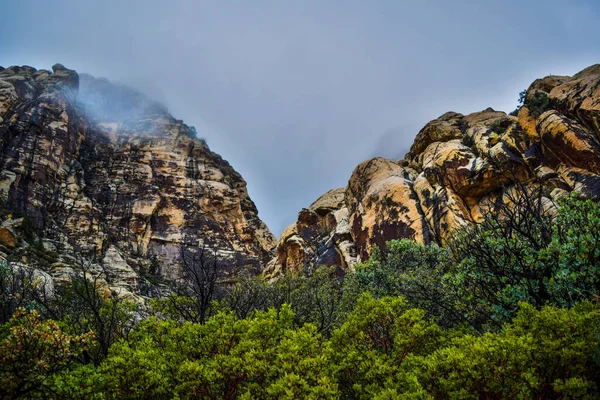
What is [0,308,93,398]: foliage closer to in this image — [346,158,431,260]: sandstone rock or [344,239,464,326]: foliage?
[344,239,464,326]: foliage

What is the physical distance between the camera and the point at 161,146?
8575 centimetres

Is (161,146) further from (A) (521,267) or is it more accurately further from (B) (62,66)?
(A) (521,267)

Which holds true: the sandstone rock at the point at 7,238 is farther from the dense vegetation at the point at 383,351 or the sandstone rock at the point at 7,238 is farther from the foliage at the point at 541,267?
the foliage at the point at 541,267

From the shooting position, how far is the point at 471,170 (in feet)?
102

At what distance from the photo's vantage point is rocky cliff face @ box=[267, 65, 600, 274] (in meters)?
25.4

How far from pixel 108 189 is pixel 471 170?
234ft

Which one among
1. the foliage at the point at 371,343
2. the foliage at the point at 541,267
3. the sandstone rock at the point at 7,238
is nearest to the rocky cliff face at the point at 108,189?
the sandstone rock at the point at 7,238

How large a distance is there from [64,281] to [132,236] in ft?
89.0

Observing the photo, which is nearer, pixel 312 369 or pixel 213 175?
pixel 312 369

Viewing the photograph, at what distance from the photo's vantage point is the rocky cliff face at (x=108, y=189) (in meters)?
55.5

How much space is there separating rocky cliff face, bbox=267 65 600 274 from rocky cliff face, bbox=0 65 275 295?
3293cm

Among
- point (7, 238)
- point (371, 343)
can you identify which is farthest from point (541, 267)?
point (7, 238)

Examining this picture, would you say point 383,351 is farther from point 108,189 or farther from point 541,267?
point 108,189

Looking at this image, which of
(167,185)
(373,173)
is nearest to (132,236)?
(167,185)
